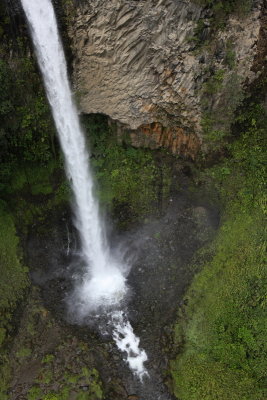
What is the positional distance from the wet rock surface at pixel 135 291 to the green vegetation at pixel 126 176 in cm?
68

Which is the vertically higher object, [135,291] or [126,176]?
[126,176]

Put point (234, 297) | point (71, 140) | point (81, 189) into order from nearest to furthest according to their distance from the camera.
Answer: point (234, 297) < point (71, 140) < point (81, 189)

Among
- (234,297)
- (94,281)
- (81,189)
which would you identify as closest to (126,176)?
(81,189)

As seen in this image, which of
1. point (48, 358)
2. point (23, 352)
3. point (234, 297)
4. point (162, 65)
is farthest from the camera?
point (162, 65)

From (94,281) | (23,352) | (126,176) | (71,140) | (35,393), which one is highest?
(71,140)

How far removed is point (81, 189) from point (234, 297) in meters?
6.84

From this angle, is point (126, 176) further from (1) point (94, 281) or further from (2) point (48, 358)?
(2) point (48, 358)

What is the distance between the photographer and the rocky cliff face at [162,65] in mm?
11281

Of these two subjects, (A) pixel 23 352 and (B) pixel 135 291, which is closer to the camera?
(A) pixel 23 352

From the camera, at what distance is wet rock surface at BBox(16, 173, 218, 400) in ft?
33.2

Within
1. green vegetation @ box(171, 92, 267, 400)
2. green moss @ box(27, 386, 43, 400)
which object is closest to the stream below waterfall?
green moss @ box(27, 386, 43, 400)

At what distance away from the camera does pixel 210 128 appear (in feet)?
43.0

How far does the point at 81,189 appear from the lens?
13555 mm

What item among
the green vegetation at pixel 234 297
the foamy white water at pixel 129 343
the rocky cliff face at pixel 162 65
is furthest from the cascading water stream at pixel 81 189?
the green vegetation at pixel 234 297
